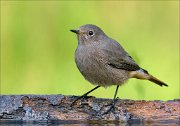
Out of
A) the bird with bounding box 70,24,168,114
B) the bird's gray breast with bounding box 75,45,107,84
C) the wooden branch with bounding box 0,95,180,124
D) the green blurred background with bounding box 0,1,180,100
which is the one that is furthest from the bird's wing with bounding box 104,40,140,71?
the green blurred background with bounding box 0,1,180,100

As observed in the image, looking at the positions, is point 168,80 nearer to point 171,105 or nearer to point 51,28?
point 51,28

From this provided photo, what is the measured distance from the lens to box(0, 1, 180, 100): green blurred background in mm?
12456

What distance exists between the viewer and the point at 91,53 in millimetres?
9758

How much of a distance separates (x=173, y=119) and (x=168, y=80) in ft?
13.0

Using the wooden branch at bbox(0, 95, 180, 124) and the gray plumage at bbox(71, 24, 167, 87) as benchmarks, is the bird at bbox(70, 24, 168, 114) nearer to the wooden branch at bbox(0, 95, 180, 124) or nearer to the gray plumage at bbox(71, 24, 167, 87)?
the gray plumage at bbox(71, 24, 167, 87)

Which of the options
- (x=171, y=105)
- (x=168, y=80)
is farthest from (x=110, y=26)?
(x=171, y=105)

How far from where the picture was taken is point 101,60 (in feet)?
32.0

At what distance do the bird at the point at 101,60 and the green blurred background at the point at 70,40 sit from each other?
6.60 ft

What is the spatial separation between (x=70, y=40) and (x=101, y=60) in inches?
180

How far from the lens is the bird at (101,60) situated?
962 centimetres

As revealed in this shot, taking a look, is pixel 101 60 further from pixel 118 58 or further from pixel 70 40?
Result: pixel 70 40

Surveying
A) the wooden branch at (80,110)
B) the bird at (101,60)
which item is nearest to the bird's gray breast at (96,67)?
the bird at (101,60)

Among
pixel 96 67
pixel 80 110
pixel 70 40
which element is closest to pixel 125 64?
pixel 96 67

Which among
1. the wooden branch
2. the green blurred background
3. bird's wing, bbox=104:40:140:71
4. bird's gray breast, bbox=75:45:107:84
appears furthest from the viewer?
the green blurred background
